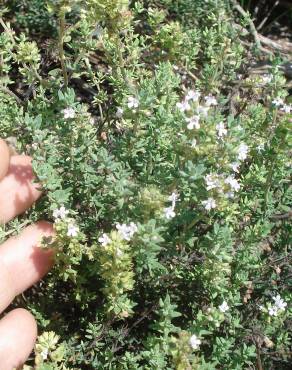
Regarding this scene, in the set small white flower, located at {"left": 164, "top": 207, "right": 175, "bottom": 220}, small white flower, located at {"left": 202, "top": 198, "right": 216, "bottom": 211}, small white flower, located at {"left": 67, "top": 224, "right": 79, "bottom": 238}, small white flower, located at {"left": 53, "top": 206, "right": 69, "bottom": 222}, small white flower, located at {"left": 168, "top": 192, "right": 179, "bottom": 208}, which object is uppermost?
small white flower, located at {"left": 202, "top": 198, "right": 216, "bottom": 211}

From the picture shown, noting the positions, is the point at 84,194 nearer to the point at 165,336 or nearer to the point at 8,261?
the point at 8,261

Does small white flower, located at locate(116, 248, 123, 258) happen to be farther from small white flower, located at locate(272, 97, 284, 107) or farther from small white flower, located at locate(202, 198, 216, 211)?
small white flower, located at locate(272, 97, 284, 107)

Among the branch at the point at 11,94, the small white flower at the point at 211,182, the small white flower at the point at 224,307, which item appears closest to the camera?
the small white flower at the point at 211,182

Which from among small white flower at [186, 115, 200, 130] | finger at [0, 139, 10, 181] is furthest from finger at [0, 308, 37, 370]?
small white flower at [186, 115, 200, 130]

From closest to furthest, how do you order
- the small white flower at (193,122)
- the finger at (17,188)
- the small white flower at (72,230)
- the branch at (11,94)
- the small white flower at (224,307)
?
the small white flower at (193,122)
the small white flower at (72,230)
the small white flower at (224,307)
the finger at (17,188)
the branch at (11,94)

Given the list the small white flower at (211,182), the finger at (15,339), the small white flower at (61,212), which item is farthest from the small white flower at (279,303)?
the finger at (15,339)

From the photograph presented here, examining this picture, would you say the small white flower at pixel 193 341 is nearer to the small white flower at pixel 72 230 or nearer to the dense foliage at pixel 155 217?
the dense foliage at pixel 155 217

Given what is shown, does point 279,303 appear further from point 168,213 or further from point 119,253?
point 119,253
